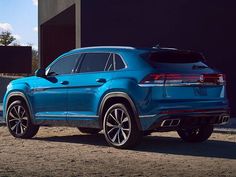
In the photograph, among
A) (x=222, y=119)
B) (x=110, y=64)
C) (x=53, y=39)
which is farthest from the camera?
(x=53, y=39)

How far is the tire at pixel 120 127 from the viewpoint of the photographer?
9.55m

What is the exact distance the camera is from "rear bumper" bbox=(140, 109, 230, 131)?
364 inches

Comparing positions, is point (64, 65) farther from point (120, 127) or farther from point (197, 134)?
point (197, 134)

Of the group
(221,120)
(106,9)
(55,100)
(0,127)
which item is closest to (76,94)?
(55,100)

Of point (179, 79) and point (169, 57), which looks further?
point (169, 57)

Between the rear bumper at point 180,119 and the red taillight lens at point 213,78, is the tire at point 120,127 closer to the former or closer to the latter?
the rear bumper at point 180,119

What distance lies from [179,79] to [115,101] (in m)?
1.19

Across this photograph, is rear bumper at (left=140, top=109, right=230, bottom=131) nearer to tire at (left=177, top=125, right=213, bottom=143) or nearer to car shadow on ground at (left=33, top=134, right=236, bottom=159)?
car shadow on ground at (left=33, top=134, right=236, bottom=159)

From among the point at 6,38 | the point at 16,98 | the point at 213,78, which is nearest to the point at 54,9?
the point at 16,98

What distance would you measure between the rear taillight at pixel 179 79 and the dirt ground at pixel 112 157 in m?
1.14

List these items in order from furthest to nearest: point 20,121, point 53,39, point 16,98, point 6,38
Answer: point 6,38
point 53,39
point 16,98
point 20,121

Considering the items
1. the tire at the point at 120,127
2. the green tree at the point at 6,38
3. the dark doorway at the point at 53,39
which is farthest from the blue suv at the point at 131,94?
the green tree at the point at 6,38

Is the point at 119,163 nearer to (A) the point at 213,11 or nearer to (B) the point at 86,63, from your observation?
(B) the point at 86,63

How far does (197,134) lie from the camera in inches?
432
